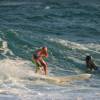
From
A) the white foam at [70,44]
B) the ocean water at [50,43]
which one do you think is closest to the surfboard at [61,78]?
the ocean water at [50,43]

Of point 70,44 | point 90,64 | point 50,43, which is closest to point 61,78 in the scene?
point 90,64

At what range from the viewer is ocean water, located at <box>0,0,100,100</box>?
15.2m

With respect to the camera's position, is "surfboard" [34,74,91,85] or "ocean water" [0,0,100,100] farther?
"surfboard" [34,74,91,85]

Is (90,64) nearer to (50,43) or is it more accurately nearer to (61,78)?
(61,78)

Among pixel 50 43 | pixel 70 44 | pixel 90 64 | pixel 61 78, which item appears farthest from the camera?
pixel 50 43

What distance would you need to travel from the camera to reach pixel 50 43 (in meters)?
25.3

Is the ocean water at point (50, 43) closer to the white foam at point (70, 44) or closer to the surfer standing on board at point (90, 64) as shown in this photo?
the white foam at point (70, 44)

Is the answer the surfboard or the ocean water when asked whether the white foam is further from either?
the surfboard

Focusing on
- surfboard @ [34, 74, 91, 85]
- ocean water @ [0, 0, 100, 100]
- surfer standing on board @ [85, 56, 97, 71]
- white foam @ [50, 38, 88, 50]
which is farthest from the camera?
white foam @ [50, 38, 88, 50]

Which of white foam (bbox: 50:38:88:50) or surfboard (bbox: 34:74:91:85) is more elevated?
surfboard (bbox: 34:74:91:85)

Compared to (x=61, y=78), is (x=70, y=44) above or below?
below

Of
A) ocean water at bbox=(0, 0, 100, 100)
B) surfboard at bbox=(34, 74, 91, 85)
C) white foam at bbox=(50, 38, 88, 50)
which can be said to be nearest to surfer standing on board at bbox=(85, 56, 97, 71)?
ocean water at bbox=(0, 0, 100, 100)

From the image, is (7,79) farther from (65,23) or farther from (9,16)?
(9,16)

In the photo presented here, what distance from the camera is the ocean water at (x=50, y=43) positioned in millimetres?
15155
